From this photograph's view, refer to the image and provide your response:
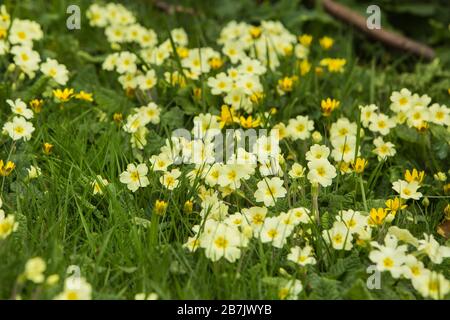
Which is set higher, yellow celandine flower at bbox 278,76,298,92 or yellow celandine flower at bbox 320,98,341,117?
yellow celandine flower at bbox 278,76,298,92

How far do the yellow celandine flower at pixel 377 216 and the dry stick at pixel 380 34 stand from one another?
2066 millimetres

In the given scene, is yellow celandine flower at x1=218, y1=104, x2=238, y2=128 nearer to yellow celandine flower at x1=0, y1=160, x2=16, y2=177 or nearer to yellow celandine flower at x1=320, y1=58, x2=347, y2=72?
yellow celandine flower at x1=320, y1=58, x2=347, y2=72

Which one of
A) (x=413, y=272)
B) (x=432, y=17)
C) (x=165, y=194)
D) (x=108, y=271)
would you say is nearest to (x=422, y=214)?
(x=413, y=272)

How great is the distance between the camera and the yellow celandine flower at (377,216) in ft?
8.46

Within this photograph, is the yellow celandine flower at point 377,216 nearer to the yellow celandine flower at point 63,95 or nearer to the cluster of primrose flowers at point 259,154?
the cluster of primrose flowers at point 259,154

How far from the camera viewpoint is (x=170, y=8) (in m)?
4.58

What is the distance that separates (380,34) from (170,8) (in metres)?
1.24

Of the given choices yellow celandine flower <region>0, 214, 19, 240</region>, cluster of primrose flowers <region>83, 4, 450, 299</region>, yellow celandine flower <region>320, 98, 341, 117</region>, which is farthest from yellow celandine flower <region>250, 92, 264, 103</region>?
yellow celandine flower <region>0, 214, 19, 240</region>

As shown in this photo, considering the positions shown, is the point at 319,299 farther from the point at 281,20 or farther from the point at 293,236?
the point at 281,20

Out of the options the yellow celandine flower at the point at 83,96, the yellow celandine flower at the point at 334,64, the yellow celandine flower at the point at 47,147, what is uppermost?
the yellow celandine flower at the point at 334,64

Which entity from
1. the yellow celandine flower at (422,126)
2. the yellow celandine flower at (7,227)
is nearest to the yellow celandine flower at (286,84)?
the yellow celandine flower at (422,126)

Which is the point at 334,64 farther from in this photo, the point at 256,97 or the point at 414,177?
the point at 414,177

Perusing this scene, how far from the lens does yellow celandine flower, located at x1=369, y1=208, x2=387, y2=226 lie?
258cm

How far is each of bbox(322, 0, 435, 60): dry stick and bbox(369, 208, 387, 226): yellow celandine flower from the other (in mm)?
2066
